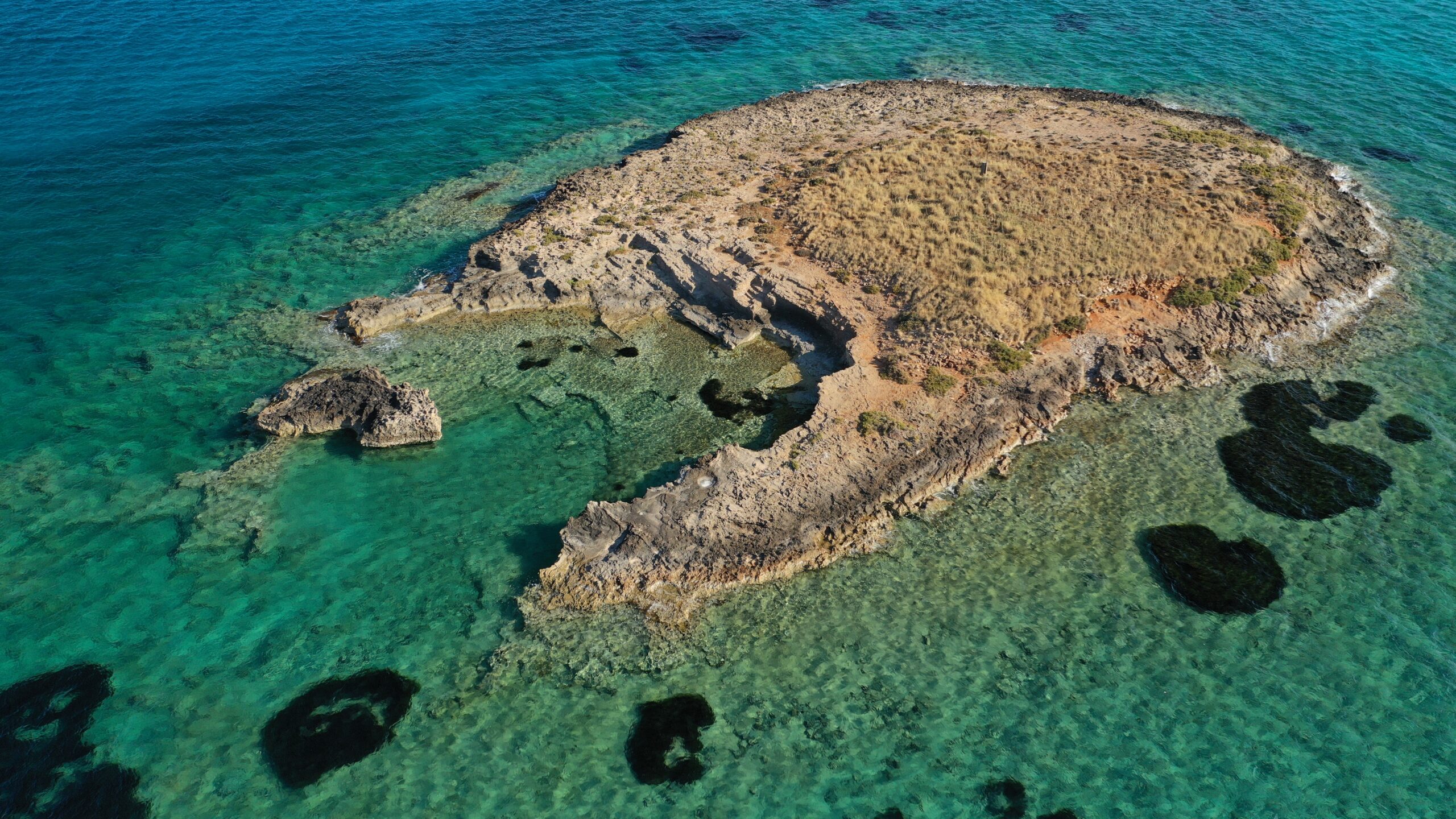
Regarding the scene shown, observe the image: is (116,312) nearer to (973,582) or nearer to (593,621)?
(593,621)

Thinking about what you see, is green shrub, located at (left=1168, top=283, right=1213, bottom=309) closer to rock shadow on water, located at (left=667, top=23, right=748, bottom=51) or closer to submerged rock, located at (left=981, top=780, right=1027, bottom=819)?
submerged rock, located at (left=981, top=780, right=1027, bottom=819)

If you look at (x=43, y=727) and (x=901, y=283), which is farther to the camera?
(x=901, y=283)

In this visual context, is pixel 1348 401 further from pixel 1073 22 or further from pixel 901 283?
pixel 1073 22

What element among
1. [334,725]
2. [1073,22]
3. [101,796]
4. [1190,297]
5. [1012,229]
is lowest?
[101,796]

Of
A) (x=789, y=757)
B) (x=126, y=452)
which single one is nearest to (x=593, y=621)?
(x=789, y=757)

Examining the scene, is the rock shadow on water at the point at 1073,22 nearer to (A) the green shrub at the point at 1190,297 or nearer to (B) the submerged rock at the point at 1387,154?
(B) the submerged rock at the point at 1387,154

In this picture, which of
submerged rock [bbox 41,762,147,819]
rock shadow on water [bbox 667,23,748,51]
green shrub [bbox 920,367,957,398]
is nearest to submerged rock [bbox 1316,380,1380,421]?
green shrub [bbox 920,367,957,398]

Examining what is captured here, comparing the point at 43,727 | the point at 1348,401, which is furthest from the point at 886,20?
the point at 43,727
